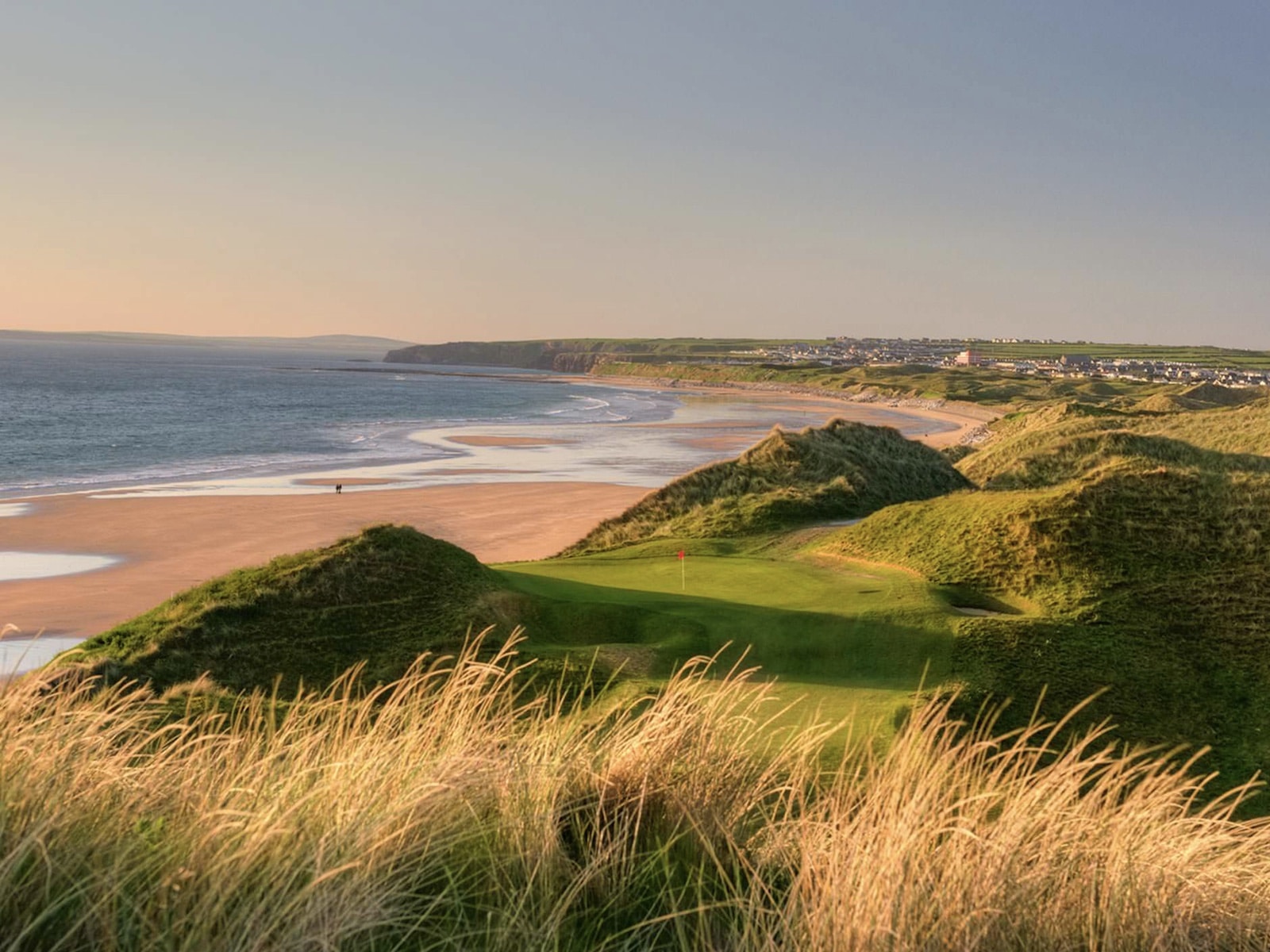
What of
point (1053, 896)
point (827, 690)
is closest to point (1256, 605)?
point (827, 690)

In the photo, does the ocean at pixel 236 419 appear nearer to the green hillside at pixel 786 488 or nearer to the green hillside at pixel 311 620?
the green hillside at pixel 786 488

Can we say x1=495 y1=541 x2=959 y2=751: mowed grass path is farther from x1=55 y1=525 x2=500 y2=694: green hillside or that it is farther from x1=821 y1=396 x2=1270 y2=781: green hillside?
x1=55 y1=525 x2=500 y2=694: green hillside

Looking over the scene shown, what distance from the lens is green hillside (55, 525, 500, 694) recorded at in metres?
12.5

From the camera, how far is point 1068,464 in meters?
30.3

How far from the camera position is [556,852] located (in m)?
4.18

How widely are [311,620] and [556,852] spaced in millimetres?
10227

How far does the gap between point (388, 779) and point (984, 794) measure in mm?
2348

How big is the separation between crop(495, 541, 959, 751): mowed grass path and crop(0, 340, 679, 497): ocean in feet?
114

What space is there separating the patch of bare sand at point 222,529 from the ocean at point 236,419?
925 centimetres

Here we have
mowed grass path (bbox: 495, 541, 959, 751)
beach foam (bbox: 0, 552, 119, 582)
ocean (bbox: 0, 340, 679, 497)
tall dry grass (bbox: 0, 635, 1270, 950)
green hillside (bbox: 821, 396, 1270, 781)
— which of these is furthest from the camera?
ocean (bbox: 0, 340, 679, 497)

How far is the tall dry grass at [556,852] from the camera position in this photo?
11.1 ft

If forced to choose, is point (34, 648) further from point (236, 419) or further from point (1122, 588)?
point (236, 419)

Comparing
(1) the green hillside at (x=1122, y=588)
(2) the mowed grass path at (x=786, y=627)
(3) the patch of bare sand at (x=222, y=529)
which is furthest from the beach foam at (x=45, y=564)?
(1) the green hillside at (x=1122, y=588)

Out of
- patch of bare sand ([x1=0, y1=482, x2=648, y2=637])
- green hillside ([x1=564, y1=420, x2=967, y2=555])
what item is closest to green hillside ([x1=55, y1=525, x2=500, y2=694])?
patch of bare sand ([x1=0, y1=482, x2=648, y2=637])
